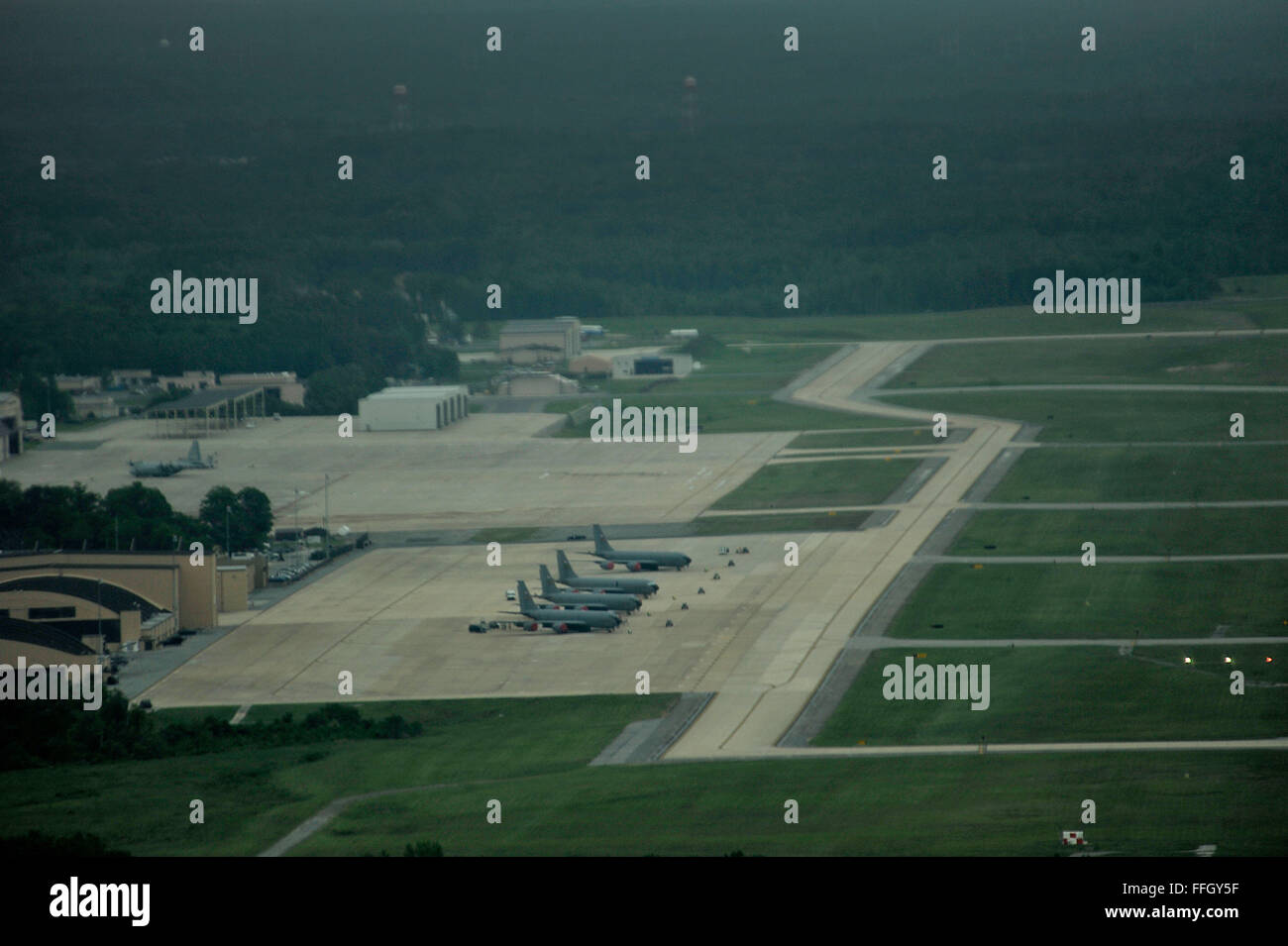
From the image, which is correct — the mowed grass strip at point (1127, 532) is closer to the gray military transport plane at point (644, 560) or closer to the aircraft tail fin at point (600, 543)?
the gray military transport plane at point (644, 560)

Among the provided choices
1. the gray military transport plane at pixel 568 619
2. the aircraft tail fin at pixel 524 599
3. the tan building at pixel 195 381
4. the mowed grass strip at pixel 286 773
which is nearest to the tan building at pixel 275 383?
the tan building at pixel 195 381

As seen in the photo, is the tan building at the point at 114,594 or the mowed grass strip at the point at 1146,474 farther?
the mowed grass strip at the point at 1146,474

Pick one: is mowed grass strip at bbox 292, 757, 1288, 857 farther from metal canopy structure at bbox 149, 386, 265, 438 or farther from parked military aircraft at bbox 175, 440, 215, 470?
metal canopy structure at bbox 149, 386, 265, 438

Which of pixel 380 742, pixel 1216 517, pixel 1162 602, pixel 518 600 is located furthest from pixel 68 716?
pixel 1216 517

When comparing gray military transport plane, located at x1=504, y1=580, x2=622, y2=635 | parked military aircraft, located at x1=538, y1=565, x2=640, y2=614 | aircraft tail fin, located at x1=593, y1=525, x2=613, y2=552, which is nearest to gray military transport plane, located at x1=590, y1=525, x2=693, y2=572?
aircraft tail fin, located at x1=593, y1=525, x2=613, y2=552

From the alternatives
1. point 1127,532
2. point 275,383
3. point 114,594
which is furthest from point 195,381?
point 1127,532

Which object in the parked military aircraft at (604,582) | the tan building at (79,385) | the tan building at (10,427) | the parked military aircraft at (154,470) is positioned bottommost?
the parked military aircraft at (604,582)
